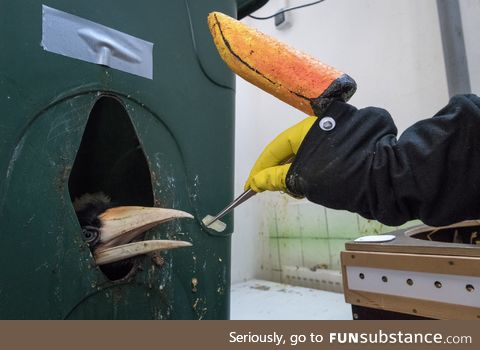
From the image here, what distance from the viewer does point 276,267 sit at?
1.70 m

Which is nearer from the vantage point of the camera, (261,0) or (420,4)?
(261,0)

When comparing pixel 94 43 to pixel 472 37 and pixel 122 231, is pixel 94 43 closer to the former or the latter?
pixel 122 231

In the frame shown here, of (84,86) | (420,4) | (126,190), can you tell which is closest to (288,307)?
(126,190)

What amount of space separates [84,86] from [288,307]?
3.70 ft

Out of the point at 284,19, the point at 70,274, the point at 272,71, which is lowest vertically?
the point at 70,274

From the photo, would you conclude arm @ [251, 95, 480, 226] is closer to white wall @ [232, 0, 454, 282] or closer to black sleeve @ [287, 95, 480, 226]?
black sleeve @ [287, 95, 480, 226]

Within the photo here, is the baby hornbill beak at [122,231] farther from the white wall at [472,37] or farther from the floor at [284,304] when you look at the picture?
the white wall at [472,37]

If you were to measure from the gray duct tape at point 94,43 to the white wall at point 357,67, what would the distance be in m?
1.14

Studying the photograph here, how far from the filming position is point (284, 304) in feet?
4.33

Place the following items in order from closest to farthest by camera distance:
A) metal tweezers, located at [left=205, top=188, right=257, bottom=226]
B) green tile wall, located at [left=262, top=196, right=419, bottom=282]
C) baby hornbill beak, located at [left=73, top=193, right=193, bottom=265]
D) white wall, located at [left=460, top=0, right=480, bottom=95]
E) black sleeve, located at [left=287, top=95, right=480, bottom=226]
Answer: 1. black sleeve, located at [left=287, top=95, right=480, bottom=226]
2. baby hornbill beak, located at [left=73, top=193, right=193, bottom=265]
3. metal tweezers, located at [left=205, top=188, right=257, bottom=226]
4. white wall, located at [left=460, top=0, right=480, bottom=95]
5. green tile wall, located at [left=262, top=196, right=419, bottom=282]

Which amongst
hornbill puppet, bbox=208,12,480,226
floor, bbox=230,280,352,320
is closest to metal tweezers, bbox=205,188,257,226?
hornbill puppet, bbox=208,12,480,226

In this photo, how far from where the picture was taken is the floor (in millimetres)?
1177

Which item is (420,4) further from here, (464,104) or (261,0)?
(464,104)

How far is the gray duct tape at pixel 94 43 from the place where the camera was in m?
0.43
